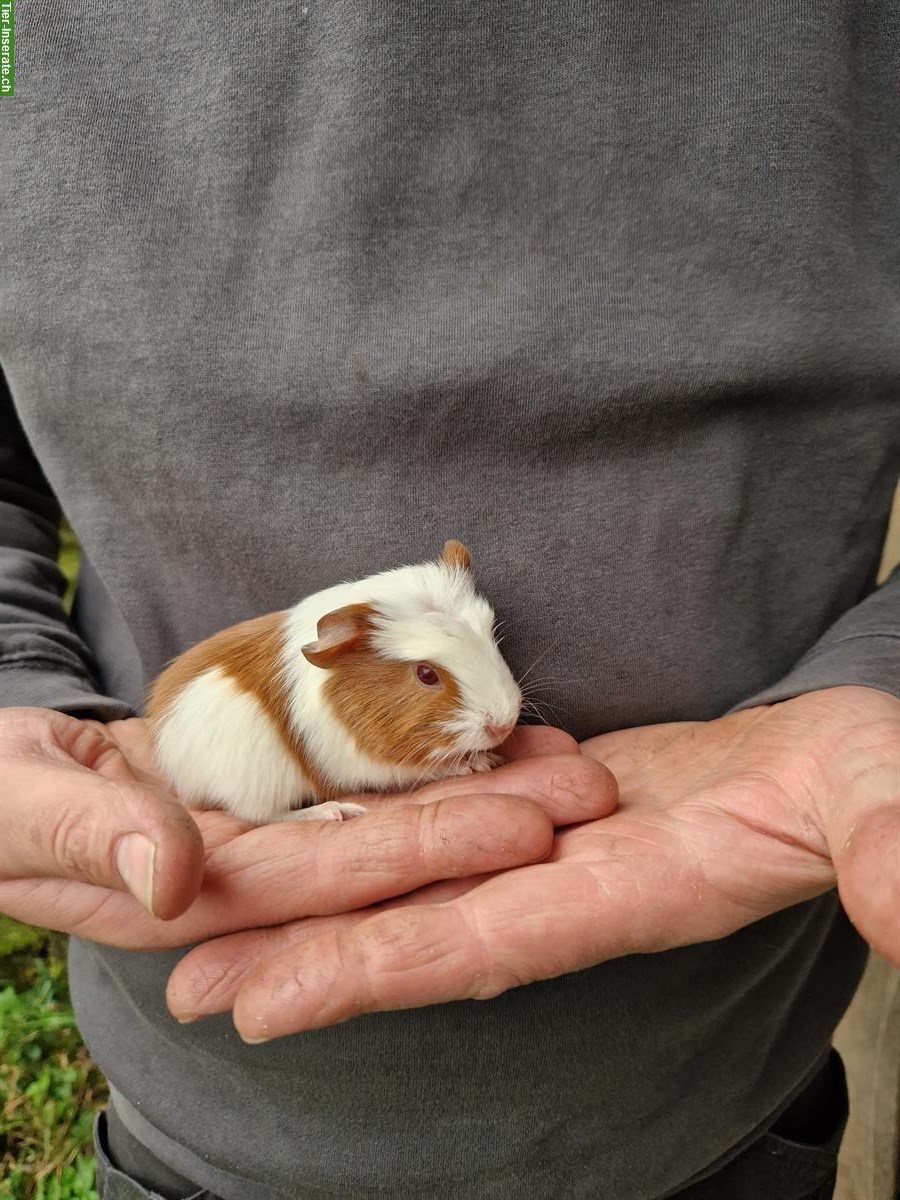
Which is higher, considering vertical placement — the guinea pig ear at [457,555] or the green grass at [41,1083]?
the guinea pig ear at [457,555]

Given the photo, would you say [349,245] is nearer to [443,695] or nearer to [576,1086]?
[443,695]

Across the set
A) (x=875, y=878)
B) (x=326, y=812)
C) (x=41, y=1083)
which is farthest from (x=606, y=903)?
(x=41, y=1083)

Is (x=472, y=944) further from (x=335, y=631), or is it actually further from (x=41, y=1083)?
(x=41, y=1083)

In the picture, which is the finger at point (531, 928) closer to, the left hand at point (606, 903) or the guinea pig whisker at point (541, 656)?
the left hand at point (606, 903)

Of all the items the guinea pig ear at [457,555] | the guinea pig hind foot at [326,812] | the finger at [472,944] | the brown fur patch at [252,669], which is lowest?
the guinea pig hind foot at [326,812]

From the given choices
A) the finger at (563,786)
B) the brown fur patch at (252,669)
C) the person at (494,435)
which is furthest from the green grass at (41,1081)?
the finger at (563,786)
